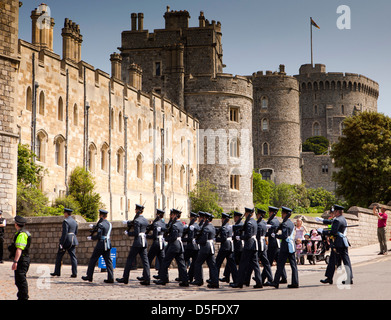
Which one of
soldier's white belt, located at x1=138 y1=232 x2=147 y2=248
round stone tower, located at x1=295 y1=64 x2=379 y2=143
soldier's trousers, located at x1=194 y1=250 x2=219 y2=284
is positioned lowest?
soldier's trousers, located at x1=194 y1=250 x2=219 y2=284

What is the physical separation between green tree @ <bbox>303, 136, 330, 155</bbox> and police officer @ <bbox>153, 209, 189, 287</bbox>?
94.7m

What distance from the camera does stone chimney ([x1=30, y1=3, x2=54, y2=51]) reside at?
1325 inches

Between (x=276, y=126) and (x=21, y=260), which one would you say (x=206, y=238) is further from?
(x=276, y=126)

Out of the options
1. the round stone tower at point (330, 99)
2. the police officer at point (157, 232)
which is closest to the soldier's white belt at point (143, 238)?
the police officer at point (157, 232)

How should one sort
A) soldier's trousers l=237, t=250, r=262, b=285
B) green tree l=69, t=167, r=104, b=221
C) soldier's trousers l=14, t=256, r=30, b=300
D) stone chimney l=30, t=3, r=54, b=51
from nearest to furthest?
soldier's trousers l=14, t=256, r=30, b=300, soldier's trousers l=237, t=250, r=262, b=285, green tree l=69, t=167, r=104, b=221, stone chimney l=30, t=3, r=54, b=51

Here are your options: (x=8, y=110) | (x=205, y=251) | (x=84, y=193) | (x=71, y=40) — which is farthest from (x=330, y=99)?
(x=205, y=251)

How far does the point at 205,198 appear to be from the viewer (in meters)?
49.8

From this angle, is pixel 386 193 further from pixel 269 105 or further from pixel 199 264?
pixel 269 105

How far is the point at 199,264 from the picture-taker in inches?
579

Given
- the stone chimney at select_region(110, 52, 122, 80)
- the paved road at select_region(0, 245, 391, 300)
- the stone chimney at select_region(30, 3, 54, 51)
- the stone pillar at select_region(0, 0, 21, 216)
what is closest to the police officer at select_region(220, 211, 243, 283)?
the paved road at select_region(0, 245, 391, 300)

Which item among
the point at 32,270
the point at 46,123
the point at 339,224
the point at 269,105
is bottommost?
the point at 32,270

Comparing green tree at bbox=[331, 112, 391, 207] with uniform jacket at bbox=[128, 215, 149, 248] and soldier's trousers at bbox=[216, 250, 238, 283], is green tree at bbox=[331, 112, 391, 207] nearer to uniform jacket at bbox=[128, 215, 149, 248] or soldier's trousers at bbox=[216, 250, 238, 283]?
soldier's trousers at bbox=[216, 250, 238, 283]
